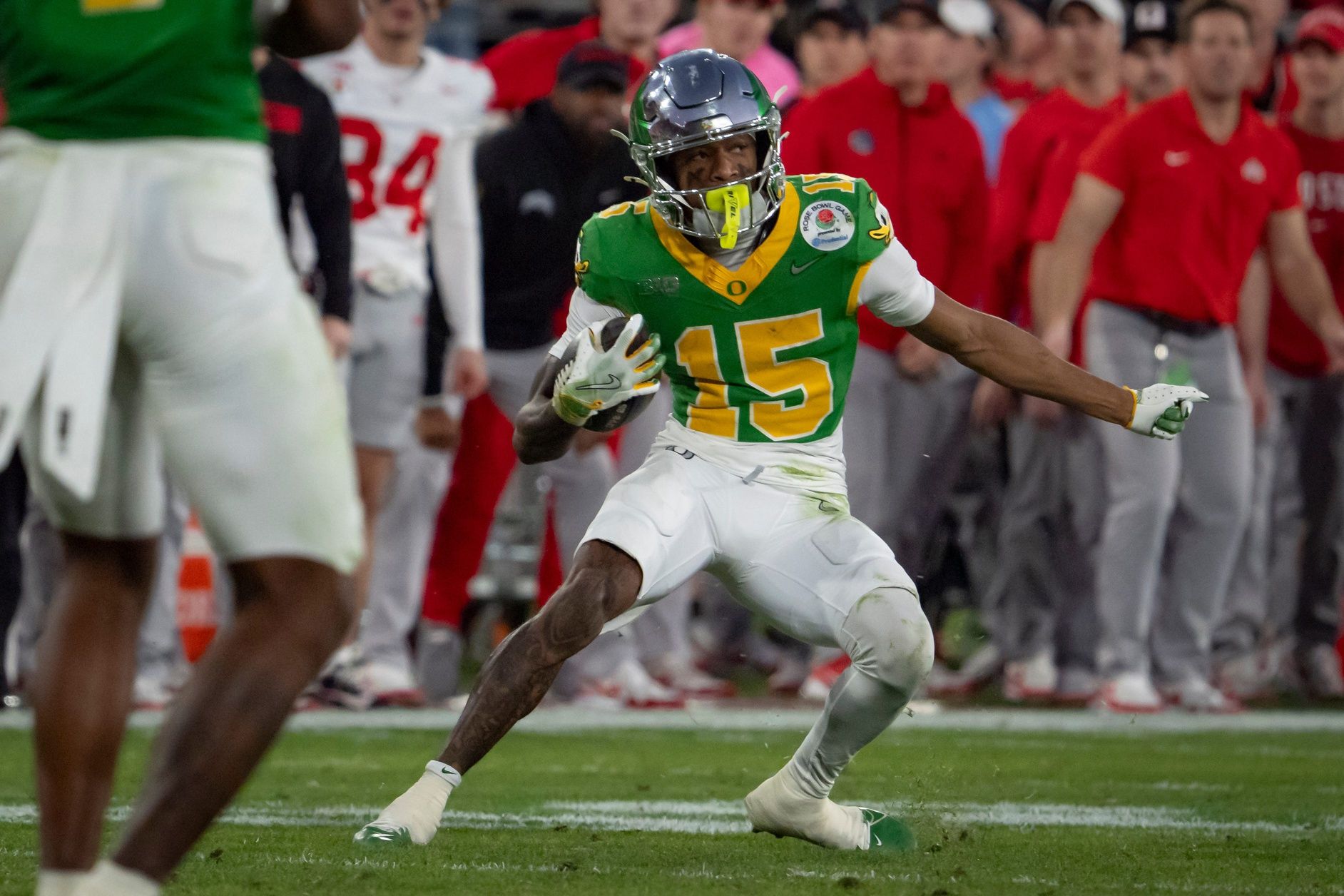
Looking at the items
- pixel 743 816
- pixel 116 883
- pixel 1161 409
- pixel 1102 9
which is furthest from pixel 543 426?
pixel 1102 9

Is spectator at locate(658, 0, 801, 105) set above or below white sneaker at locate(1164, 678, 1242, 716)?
above

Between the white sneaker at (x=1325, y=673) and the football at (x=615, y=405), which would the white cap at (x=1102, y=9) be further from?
the football at (x=615, y=405)

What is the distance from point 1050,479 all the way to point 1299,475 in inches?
40.7

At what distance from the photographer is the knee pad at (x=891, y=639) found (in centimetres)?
410

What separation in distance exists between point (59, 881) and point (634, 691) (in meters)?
4.72

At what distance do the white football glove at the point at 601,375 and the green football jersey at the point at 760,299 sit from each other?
1.08 ft

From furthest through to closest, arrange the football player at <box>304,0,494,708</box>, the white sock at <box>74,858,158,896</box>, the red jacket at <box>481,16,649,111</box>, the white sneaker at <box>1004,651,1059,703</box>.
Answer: the red jacket at <box>481,16,649,111</box> → the white sneaker at <box>1004,651,1059,703</box> → the football player at <box>304,0,494,708</box> → the white sock at <box>74,858,158,896</box>

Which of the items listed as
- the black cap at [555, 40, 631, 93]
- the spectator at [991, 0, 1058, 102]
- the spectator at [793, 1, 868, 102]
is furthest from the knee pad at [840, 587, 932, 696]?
the spectator at [991, 0, 1058, 102]

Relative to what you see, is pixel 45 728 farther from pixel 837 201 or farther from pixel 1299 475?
pixel 1299 475

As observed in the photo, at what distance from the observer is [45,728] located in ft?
9.17

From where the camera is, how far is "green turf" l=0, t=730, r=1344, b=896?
367 cm

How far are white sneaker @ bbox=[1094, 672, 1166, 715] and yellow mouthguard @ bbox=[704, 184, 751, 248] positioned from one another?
3413 mm

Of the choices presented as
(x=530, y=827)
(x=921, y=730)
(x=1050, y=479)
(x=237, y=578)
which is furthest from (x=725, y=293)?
(x=1050, y=479)

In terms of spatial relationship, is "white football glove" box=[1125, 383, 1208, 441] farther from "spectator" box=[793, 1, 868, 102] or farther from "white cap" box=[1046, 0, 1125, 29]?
"spectator" box=[793, 1, 868, 102]
